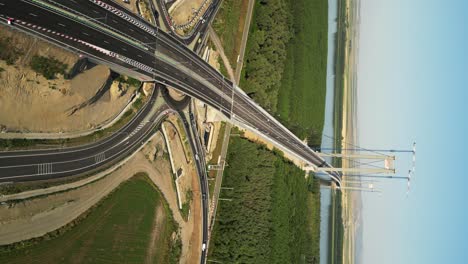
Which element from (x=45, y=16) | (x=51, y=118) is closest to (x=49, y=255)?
(x=51, y=118)

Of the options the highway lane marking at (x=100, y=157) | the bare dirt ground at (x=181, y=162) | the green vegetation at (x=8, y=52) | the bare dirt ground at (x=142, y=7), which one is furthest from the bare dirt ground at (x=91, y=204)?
the bare dirt ground at (x=142, y=7)

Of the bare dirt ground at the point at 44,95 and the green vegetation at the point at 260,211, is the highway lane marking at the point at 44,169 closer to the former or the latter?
the bare dirt ground at the point at 44,95

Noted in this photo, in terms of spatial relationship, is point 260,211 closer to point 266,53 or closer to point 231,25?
point 266,53

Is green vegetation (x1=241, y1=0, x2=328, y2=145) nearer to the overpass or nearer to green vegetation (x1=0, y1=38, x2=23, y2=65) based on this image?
Result: the overpass

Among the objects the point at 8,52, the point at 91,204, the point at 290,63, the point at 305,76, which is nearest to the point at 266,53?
the point at 290,63

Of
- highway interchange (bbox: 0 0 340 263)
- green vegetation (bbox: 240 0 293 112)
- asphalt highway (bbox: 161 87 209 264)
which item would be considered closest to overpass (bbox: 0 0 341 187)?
highway interchange (bbox: 0 0 340 263)

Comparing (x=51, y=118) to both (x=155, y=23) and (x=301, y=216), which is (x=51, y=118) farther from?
(x=301, y=216)
